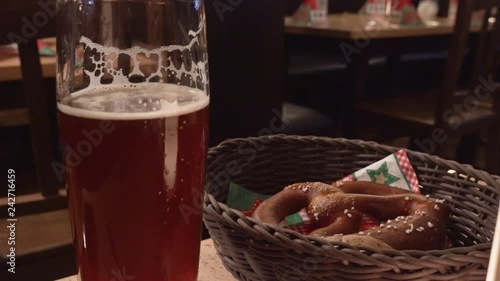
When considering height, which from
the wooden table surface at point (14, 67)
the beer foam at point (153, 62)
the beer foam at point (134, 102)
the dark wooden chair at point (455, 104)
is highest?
the beer foam at point (153, 62)

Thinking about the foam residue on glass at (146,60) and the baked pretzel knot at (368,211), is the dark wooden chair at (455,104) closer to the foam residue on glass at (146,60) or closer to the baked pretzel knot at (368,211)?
the baked pretzel knot at (368,211)

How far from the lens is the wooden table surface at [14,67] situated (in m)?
1.25

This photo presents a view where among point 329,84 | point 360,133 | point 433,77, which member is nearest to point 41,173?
point 360,133

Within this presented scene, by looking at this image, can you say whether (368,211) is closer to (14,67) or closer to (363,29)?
(14,67)

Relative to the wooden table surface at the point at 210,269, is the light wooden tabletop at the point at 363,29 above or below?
above

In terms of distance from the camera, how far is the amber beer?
416 millimetres

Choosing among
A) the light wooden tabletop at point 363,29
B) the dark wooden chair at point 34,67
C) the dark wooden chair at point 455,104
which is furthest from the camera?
the light wooden tabletop at point 363,29

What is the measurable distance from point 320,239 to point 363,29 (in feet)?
5.88

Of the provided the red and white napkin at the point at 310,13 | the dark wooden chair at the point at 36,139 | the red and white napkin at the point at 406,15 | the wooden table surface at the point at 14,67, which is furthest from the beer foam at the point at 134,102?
the red and white napkin at the point at 406,15

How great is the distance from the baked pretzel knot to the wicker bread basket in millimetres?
42

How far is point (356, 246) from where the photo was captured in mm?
459

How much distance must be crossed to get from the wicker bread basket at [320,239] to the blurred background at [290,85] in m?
0.35

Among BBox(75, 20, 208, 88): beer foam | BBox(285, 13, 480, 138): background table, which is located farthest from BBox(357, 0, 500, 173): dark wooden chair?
BBox(75, 20, 208, 88): beer foam

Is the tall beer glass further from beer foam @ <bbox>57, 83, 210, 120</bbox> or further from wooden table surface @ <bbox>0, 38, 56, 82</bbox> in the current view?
wooden table surface @ <bbox>0, 38, 56, 82</bbox>
